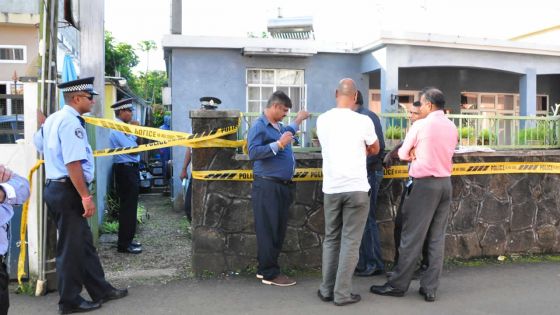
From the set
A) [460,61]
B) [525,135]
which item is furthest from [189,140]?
[460,61]

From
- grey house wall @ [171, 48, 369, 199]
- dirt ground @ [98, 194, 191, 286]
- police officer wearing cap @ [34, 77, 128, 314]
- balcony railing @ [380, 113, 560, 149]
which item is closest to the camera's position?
police officer wearing cap @ [34, 77, 128, 314]

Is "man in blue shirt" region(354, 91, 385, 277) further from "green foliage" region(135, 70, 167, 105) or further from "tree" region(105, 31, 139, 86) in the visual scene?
"green foliage" region(135, 70, 167, 105)

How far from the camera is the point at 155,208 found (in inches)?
413

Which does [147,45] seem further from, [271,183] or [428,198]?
[428,198]

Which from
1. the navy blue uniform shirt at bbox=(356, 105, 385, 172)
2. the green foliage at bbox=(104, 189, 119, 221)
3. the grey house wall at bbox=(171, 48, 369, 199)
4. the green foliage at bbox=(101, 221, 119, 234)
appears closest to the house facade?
the grey house wall at bbox=(171, 48, 369, 199)

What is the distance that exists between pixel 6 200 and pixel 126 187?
3.53 meters

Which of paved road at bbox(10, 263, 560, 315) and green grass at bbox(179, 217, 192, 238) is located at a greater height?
green grass at bbox(179, 217, 192, 238)

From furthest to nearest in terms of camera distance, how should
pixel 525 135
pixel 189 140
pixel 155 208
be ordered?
pixel 155 208 → pixel 525 135 → pixel 189 140

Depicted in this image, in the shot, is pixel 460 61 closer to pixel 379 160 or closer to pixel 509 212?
pixel 509 212

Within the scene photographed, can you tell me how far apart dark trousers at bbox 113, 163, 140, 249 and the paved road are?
4.85 ft

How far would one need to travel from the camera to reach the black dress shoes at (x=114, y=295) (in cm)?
464

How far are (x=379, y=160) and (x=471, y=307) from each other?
161 centimetres

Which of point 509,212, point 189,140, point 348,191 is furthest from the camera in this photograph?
point 509,212

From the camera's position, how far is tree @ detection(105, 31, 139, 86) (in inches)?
1240
